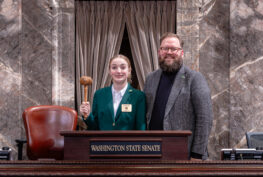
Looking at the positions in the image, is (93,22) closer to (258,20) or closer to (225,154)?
(258,20)

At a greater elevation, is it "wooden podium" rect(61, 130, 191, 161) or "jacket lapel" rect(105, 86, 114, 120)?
"jacket lapel" rect(105, 86, 114, 120)

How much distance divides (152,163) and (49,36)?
3.74 meters

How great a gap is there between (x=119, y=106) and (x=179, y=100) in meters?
0.55

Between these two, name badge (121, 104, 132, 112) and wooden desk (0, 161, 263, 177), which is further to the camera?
name badge (121, 104, 132, 112)

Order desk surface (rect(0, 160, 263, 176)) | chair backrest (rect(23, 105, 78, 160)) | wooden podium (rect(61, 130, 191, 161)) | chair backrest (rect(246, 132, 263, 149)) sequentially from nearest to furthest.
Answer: desk surface (rect(0, 160, 263, 176))
wooden podium (rect(61, 130, 191, 161))
chair backrest (rect(23, 105, 78, 160))
chair backrest (rect(246, 132, 263, 149))

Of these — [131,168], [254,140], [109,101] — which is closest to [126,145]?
[131,168]

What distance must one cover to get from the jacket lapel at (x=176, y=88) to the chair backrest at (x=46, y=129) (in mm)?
1393

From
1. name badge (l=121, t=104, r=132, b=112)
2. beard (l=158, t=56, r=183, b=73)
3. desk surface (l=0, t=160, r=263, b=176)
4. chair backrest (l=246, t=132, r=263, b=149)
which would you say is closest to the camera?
desk surface (l=0, t=160, r=263, b=176)

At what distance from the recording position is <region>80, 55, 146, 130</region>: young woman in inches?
99.8

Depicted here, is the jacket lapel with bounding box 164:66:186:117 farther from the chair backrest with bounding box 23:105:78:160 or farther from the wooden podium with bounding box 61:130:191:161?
the chair backrest with bounding box 23:105:78:160

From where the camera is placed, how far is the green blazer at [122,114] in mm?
2533

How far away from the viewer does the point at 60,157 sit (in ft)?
11.1

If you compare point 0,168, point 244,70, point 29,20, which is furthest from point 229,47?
point 0,168

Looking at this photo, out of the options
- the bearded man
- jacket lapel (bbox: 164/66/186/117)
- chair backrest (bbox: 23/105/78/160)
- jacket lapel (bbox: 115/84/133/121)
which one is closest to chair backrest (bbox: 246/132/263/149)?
Result: the bearded man
